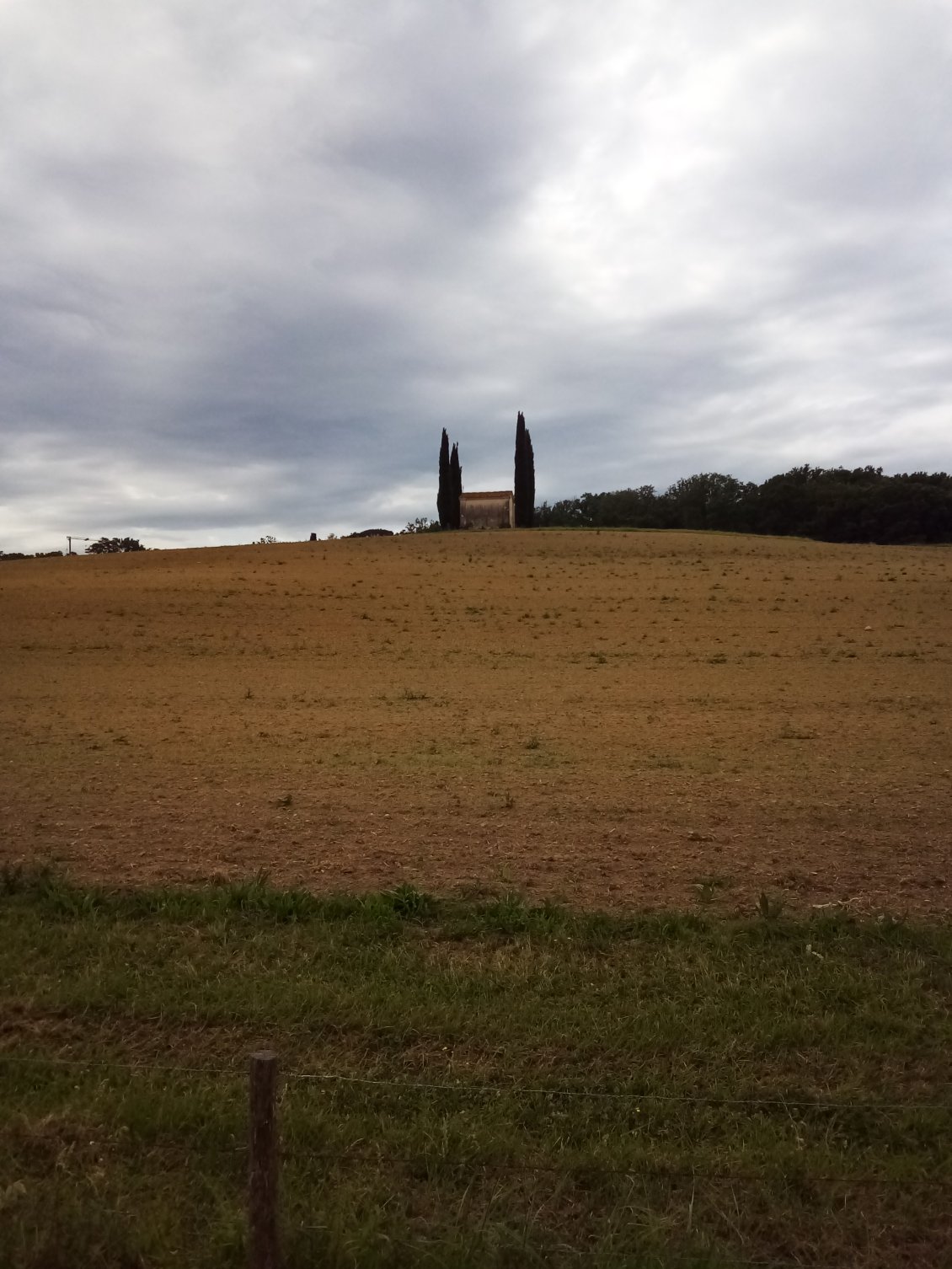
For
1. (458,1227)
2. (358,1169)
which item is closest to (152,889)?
(358,1169)

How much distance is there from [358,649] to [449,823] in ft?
53.0

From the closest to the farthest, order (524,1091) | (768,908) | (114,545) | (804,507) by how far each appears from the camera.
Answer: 1. (524,1091)
2. (768,908)
3. (114,545)
4. (804,507)

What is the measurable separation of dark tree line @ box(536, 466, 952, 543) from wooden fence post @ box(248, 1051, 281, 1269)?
87142mm

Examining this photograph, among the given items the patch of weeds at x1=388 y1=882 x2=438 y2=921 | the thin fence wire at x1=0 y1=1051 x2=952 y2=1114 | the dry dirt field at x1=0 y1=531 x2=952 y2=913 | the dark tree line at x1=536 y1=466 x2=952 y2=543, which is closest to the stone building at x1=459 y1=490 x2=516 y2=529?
the dark tree line at x1=536 y1=466 x2=952 y2=543

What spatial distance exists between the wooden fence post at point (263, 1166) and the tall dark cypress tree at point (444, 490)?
241ft

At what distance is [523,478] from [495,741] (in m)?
65.1

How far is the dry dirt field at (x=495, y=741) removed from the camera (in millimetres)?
7367

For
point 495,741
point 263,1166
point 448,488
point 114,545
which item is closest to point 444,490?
point 448,488

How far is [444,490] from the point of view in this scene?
77.4m

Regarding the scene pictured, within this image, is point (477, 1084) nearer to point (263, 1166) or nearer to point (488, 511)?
point (263, 1166)

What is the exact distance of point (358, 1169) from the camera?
3.74m

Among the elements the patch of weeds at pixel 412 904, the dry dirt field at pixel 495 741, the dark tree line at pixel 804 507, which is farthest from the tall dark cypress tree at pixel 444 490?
the patch of weeds at pixel 412 904

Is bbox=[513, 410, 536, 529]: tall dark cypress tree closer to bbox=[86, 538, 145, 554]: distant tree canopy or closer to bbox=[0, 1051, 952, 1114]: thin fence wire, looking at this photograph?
bbox=[86, 538, 145, 554]: distant tree canopy

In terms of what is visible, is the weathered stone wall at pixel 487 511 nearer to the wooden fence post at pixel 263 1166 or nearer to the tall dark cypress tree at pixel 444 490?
the tall dark cypress tree at pixel 444 490
